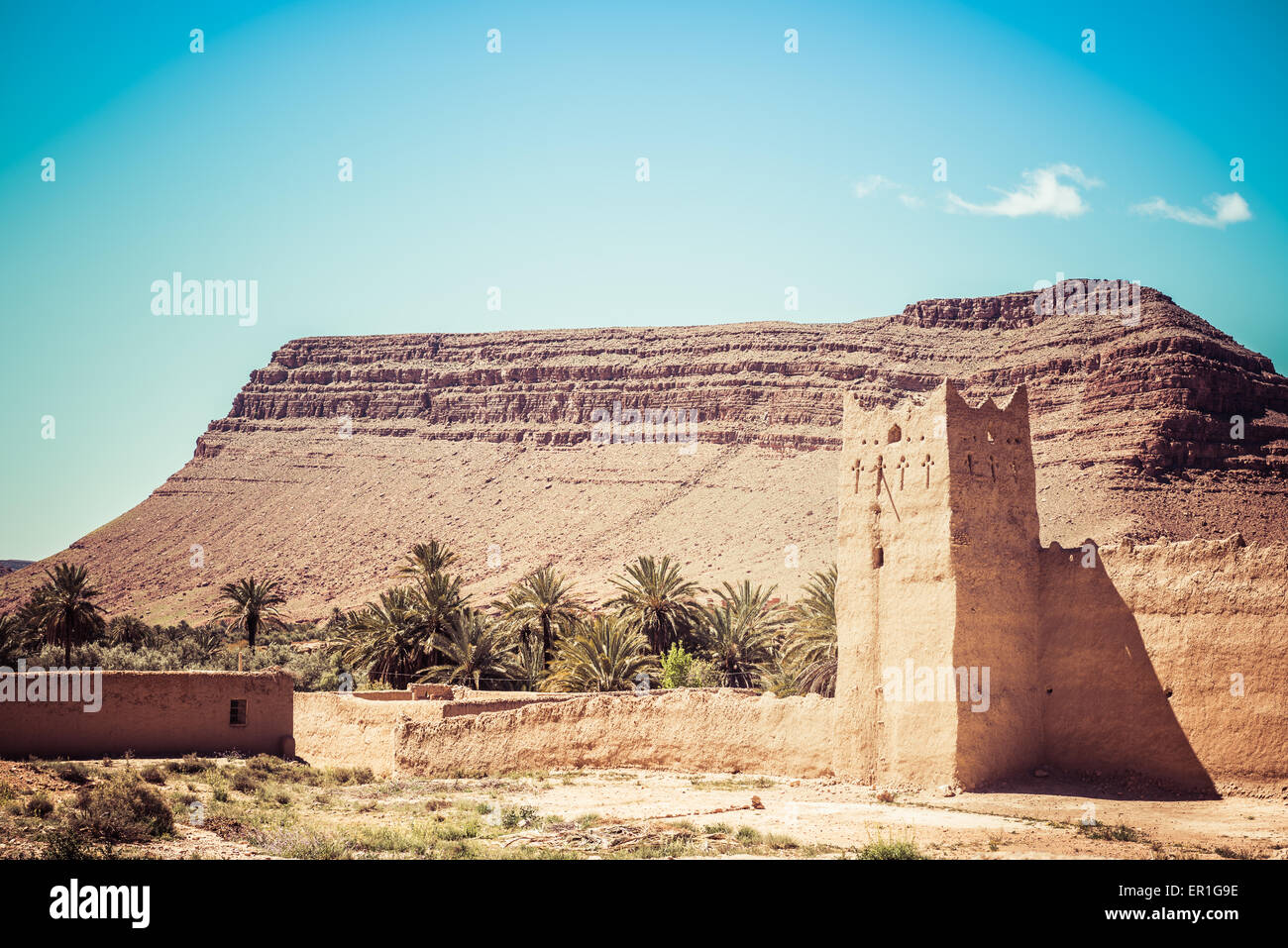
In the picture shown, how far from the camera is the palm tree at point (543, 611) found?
124 ft

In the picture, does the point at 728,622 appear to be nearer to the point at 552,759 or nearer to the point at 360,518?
the point at 552,759

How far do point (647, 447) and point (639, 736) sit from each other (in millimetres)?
84553

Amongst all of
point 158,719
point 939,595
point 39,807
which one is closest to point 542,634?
point 158,719

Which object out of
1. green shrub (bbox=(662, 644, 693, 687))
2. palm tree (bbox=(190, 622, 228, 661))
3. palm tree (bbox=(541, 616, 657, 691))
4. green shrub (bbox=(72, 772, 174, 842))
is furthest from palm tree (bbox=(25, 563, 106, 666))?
green shrub (bbox=(72, 772, 174, 842))

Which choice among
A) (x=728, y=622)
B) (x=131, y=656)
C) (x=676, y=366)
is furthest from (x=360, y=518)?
(x=728, y=622)

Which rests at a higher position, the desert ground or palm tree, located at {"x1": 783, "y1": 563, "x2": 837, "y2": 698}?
palm tree, located at {"x1": 783, "y1": 563, "x2": 837, "y2": 698}

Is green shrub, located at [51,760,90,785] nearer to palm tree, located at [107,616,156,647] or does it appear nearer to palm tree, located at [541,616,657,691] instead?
palm tree, located at [541,616,657,691]

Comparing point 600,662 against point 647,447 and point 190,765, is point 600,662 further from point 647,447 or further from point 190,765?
point 647,447

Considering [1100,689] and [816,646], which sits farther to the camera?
[816,646]

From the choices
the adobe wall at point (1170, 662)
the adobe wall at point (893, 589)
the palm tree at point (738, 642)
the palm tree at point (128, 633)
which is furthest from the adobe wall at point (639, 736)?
the palm tree at point (128, 633)

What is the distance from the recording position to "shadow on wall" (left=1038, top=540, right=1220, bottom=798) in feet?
56.4

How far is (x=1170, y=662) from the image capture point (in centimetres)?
1719

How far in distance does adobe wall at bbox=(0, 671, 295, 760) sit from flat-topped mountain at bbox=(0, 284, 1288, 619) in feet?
152

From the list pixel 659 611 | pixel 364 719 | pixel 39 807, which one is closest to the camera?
pixel 39 807
